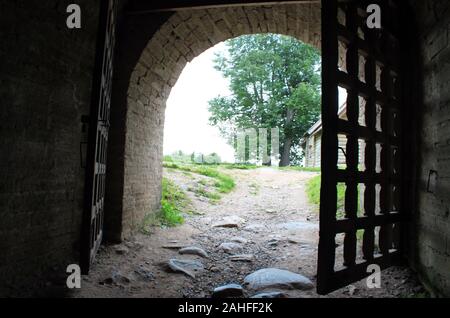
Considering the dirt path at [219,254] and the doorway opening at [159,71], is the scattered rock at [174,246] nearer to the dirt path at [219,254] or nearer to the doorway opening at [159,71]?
the dirt path at [219,254]

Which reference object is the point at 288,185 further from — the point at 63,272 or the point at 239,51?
the point at 239,51

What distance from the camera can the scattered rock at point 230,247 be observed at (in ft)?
16.2

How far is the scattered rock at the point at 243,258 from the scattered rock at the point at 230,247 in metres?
0.27

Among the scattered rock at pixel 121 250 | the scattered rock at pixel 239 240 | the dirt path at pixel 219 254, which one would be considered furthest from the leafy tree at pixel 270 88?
the scattered rock at pixel 121 250

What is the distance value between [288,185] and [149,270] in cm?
840

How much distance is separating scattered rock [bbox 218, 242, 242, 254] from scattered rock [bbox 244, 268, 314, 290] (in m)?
1.15

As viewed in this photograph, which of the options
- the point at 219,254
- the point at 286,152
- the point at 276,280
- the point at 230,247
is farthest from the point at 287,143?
the point at 276,280

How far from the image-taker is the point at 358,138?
3104 mm

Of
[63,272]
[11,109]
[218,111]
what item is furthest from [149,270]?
[218,111]

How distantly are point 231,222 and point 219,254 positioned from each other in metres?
1.92

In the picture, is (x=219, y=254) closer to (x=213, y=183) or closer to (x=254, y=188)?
(x=213, y=183)

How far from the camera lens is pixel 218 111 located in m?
24.9
